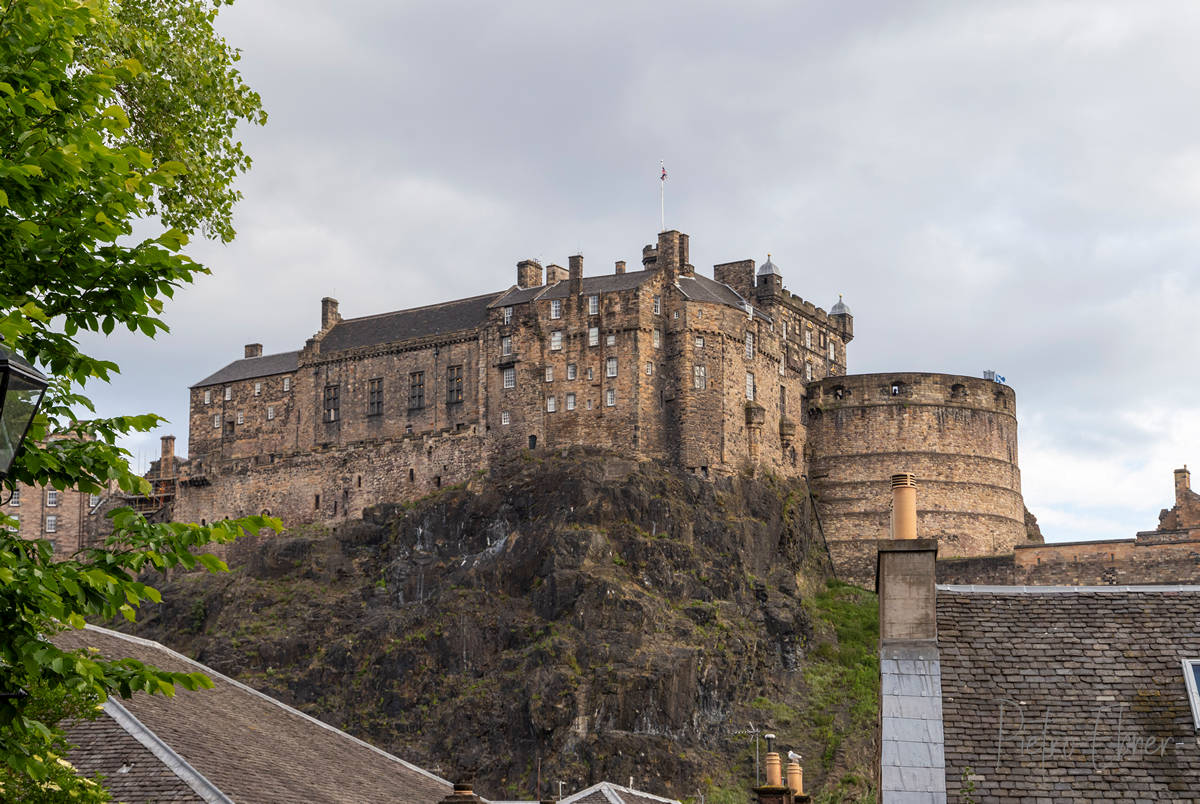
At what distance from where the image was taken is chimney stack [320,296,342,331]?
90500 millimetres

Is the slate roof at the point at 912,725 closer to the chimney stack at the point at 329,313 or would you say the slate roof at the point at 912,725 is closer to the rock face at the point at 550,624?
the rock face at the point at 550,624

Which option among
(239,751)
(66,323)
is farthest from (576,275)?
(66,323)

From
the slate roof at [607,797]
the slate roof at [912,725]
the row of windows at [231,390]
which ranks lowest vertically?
the slate roof at [607,797]

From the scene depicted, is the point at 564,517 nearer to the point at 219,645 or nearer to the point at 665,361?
the point at 665,361

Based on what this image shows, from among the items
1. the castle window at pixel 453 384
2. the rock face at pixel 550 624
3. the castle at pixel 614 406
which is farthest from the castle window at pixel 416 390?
the rock face at pixel 550 624

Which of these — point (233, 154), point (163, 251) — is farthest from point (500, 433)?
point (163, 251)

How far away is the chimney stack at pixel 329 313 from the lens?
90.5m

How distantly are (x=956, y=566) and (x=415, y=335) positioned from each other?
104 feet

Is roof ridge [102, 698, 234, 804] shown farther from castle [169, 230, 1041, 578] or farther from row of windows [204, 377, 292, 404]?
row of windows [204, 377, 292, 404]

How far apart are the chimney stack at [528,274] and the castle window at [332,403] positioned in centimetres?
1194

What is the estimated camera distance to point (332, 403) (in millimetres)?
85625

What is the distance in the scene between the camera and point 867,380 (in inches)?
3361

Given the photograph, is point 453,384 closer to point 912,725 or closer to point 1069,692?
point 1069,692

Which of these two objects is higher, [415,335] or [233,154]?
[415,335]
